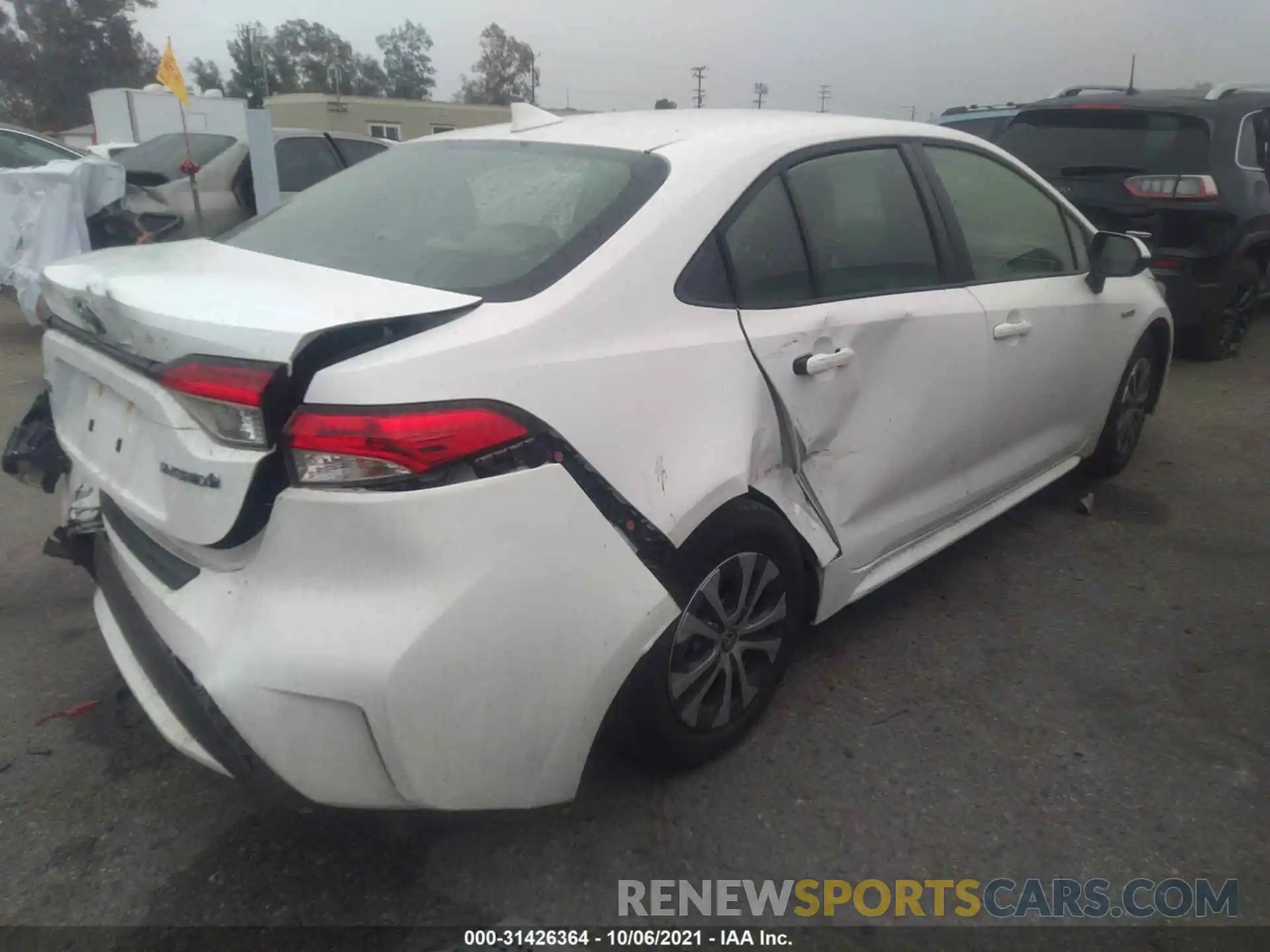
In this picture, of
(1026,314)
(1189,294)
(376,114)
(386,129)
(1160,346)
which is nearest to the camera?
(1026,314)

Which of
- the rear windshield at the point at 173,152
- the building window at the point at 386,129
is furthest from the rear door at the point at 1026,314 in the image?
the building window at the point at 386,129

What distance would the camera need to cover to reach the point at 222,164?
818 centimetres

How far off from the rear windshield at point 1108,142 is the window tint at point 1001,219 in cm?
319

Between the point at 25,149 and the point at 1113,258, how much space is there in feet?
32.7

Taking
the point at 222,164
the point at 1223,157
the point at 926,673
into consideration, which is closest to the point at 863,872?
the point at 926,673

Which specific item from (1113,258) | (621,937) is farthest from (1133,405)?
(621,937)

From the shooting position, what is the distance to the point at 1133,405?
14.9 ft

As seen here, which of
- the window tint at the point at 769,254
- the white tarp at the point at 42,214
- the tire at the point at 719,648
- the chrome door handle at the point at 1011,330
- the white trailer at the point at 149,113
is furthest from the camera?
the white trailer at the point at 149,113

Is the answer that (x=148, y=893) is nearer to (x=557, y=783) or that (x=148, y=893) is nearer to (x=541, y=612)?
(x=557, y=783)

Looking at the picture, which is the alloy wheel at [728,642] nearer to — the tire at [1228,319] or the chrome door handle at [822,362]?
the chrome door handle at [822,362]

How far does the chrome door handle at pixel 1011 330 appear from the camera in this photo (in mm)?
3273

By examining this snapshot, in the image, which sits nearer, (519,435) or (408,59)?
(519,435)

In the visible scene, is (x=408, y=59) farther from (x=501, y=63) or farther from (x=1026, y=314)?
(x=1026, y=314)

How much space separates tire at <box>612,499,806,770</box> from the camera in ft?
7.50
